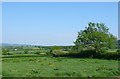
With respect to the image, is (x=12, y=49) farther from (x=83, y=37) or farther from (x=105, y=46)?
(x=105, y=46)

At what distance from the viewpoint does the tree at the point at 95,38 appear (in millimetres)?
55812

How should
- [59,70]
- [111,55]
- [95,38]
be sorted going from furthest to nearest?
[95,38] < [111,55] < [59,70]

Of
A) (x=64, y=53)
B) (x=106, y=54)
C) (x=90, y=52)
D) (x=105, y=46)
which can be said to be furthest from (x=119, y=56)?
(x=105, y=46)

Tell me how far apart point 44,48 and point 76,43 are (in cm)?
670

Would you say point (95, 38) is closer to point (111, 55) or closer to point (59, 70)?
point (111, 55)

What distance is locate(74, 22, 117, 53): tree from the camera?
55.8 meters

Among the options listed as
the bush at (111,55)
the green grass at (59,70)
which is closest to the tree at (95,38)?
the bush at (111,55)

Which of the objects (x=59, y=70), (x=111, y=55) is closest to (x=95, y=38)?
(x=111, y=55)

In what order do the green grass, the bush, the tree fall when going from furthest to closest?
the tree, the bush, the green grass

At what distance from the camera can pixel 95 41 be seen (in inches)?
2211

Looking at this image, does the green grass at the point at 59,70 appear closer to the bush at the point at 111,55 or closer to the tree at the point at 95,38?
the bush at the point at 111,55

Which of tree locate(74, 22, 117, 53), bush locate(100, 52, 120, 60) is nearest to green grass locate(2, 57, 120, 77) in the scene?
bush locate(100, 52, 120, 60)

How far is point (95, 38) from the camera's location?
56.0 metres

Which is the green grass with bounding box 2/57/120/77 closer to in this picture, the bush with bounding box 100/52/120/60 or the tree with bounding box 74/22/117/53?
the bush with bounding box 100/52/120/60
